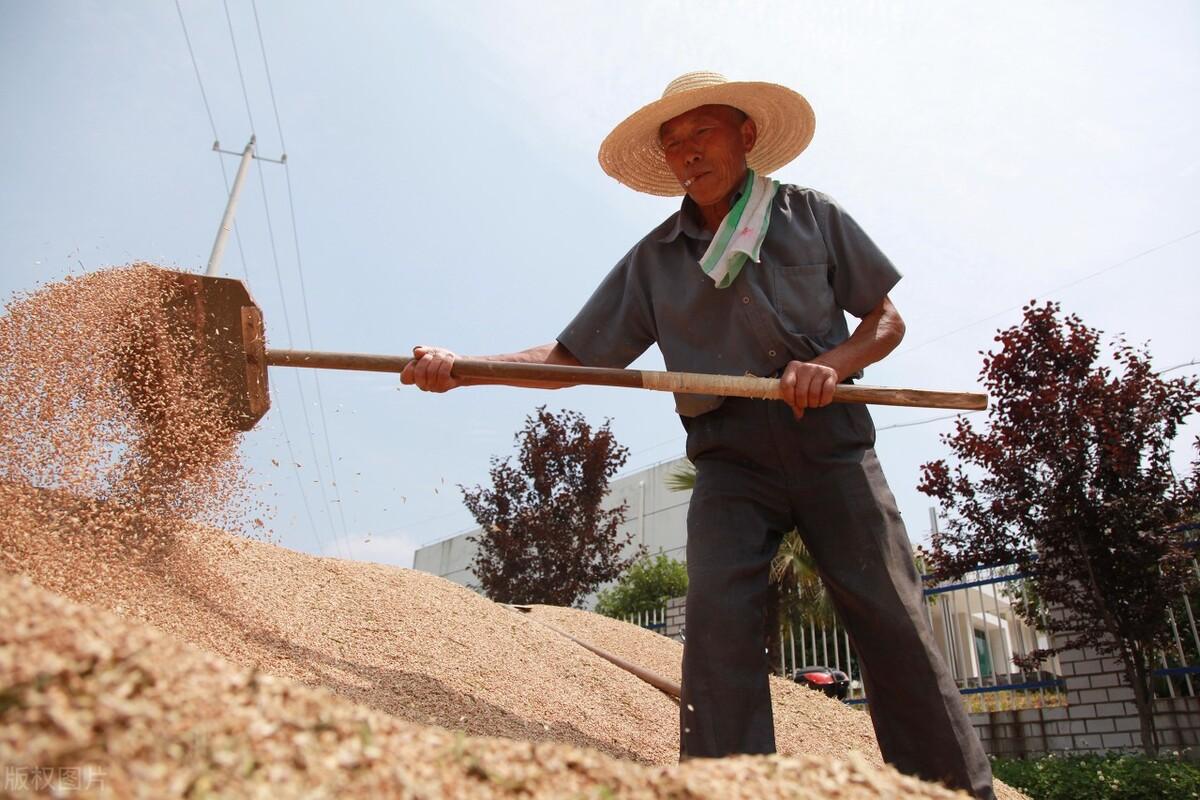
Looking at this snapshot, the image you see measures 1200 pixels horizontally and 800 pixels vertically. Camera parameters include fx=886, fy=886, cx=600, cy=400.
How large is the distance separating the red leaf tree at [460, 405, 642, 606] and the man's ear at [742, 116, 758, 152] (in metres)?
7.95

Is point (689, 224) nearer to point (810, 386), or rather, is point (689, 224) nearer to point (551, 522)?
point (810, 386)

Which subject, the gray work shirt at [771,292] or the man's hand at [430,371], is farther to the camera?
the man's hand at [430,371]

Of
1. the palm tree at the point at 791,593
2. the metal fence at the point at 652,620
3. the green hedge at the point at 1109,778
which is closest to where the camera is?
the green hedge at the point at 1109,778

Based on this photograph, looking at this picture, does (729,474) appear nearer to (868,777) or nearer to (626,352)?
(626,352)

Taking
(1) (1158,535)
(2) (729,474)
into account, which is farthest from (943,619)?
(2) (729,474)

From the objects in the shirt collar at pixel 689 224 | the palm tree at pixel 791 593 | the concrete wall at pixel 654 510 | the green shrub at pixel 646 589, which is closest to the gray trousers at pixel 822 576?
the shirt collar at pixel 689 224

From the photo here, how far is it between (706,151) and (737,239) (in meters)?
0.34

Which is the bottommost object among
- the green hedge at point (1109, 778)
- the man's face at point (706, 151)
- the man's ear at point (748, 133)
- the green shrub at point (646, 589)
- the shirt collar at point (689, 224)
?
the green hedge at point (1109, 778)

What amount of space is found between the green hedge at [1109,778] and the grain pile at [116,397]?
4.13 meters

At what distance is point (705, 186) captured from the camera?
8.11ft

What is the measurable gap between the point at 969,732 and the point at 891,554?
0.41 metres

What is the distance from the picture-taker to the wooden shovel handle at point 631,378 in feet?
7.07

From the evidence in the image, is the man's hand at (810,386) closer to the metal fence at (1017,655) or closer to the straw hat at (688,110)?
the straw hat at (688,110)

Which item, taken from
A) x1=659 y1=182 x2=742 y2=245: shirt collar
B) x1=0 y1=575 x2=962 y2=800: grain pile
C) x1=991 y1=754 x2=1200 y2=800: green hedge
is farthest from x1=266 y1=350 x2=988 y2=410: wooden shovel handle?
x1=991 y1=754 x2=1200 y2=800: green hedge
